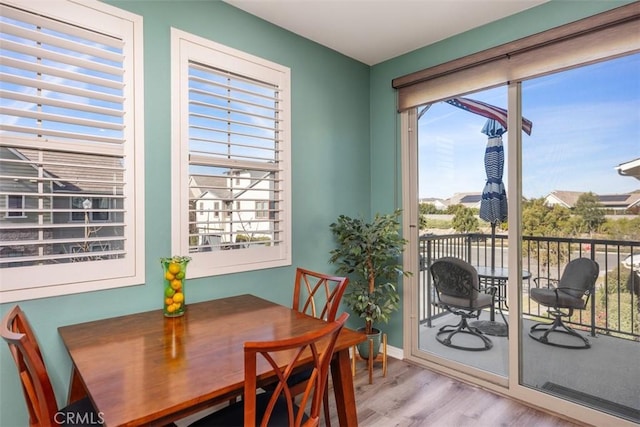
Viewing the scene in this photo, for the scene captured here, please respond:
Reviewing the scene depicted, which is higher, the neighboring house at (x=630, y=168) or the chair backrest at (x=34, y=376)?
the neighboring house at (x=630, y=168)

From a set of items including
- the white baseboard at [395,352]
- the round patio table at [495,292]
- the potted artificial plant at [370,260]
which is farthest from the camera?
the white baseboard at [395,352]

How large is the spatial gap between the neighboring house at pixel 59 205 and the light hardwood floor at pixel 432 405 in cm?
181

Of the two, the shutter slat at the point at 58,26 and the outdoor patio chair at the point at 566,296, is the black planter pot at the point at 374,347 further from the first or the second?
the shutter slat at the point at 58,26

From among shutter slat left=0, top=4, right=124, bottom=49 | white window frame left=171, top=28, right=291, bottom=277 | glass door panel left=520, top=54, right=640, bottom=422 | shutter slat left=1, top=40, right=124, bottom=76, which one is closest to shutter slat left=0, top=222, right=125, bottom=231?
white window frame left=171, top=28, right=291, bottom=277

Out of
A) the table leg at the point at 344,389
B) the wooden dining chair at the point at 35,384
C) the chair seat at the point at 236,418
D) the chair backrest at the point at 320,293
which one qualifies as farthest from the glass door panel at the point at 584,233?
the wooden dining chair at the point at 35,384

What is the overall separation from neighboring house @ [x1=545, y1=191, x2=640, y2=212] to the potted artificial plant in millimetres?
1078

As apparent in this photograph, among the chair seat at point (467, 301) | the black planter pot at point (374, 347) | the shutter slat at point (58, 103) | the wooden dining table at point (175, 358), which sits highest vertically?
the shutter slat at point (58, 103)

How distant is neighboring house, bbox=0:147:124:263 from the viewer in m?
1.62

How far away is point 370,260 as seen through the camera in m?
Result: 2.80

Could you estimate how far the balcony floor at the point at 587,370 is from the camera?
6.90 ft

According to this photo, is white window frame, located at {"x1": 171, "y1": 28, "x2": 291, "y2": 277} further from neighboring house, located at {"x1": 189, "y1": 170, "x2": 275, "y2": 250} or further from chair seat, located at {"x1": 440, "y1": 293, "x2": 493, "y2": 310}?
chair seat, located at {"x1": 440, "y1": 293, "x2": 493, "y2": 310}

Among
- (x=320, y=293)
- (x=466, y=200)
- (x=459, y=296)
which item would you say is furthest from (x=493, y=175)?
(x=320, y=293)

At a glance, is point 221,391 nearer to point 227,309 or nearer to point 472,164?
point 227,309

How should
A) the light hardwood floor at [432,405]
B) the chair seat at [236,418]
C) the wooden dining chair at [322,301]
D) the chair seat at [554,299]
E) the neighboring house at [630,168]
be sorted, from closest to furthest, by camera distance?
1. the chair seat at [236,418]
2. the wooden dining chair at [322,301]
3. the neighboring house at [630,168]
4. the light hardwood floor at [432,405]
5. the chair seat at [554,299]
